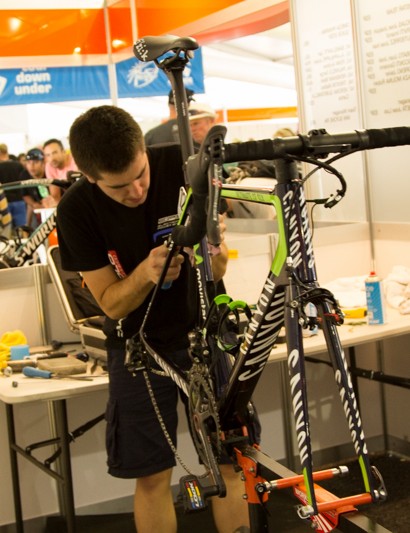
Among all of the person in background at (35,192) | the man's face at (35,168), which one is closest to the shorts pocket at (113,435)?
the person in background at (35,192)

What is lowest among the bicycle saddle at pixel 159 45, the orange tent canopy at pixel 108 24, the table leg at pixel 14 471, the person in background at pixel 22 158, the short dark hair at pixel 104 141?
the table leg at pixel 14 471

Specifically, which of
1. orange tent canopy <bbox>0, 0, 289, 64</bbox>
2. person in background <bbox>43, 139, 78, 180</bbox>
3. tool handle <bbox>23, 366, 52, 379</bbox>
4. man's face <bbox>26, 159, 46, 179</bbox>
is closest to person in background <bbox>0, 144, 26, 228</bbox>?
man's face <bbox>26, 159, 46, 179</bbox>

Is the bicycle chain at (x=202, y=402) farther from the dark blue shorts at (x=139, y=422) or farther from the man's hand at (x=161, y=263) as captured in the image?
the dark blue shorts at (x=139, y=422)

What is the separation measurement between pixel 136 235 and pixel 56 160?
511 cm

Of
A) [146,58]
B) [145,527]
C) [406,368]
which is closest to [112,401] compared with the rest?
[145,527]

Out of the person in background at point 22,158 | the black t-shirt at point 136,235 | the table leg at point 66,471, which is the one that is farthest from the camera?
the person in background at point 22,158

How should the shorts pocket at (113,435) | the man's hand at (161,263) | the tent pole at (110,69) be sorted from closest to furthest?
the man's hand at (161,263), the shorts pocket at (113,435), the tent pole at (110,69)

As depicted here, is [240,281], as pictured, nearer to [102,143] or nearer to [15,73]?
[102,143]

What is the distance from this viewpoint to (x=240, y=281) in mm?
3719

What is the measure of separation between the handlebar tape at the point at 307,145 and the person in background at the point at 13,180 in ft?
17.3

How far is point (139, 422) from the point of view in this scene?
2.44m

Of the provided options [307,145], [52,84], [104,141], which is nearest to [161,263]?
[104,141]

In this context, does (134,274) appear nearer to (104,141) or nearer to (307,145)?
(104,141)

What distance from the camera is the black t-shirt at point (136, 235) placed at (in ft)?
7.66
